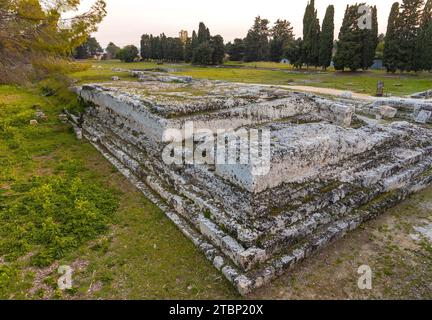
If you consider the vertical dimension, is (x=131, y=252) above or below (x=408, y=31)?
below

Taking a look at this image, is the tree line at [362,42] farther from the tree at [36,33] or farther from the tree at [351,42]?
the tree at [36,33]

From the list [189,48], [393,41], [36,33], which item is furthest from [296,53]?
[36,33]

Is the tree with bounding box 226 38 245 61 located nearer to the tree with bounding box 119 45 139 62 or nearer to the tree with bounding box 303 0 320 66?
the tree with bounding box 119 45 139 62

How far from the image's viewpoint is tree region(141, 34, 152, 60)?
5310 centimetres

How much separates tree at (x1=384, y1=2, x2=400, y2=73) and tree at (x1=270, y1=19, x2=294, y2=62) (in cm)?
1673

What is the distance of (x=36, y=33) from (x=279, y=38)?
144ft

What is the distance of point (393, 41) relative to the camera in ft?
87.6

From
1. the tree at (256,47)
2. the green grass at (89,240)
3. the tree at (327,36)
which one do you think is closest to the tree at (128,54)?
the tree at (256,47)

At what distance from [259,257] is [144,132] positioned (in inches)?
203

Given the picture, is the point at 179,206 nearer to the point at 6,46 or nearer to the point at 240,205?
the point at 240,205

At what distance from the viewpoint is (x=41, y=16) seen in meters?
9.40

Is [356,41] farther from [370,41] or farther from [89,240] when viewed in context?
[89,240]

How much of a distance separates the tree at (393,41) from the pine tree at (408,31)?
0.80ft
